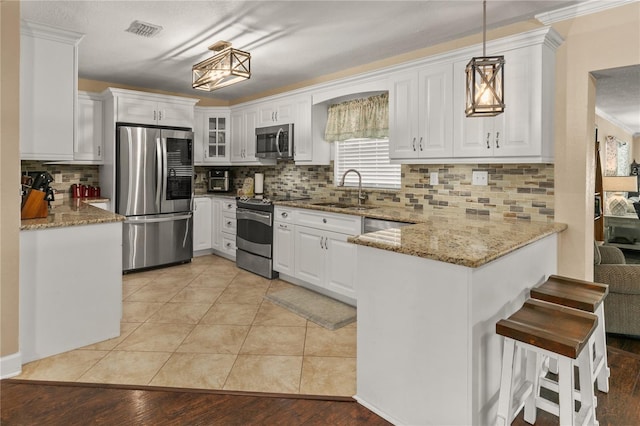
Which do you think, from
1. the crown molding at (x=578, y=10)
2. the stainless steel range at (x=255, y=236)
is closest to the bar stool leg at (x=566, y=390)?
the crown molding at (x=578, y=10)

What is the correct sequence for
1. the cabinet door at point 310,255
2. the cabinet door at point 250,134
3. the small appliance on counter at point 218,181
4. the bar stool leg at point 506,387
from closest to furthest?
the bar stool leg at point 506,387 < the cabinet door at point 310,255 < the cabinet door at point 250,134 < the small appliance on counter at point 218,181

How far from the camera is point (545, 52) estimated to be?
9.12ft

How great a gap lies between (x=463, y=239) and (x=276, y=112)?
3502 millimetres

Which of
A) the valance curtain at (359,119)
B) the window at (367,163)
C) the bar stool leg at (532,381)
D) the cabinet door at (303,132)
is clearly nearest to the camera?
the bar stool leg at (532,381)

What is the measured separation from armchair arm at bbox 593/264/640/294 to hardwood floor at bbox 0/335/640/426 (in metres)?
0.92

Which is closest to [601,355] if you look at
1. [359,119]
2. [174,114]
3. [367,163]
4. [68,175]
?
[367,163]

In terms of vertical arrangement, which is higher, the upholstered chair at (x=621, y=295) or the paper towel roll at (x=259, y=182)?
the paper towel roll at (x=259, y=182)

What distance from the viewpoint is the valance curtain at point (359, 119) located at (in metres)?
4.09

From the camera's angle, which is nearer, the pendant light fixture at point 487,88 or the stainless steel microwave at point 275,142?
the pendant light fixture at point 487,88

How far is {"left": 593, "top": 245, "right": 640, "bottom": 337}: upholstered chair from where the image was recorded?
9.93 ft

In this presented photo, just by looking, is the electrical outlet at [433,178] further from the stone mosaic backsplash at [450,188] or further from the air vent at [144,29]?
the air vent at [144,29]

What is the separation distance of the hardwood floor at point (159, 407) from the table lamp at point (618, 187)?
17.8 ft

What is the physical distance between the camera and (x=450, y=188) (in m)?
3.57

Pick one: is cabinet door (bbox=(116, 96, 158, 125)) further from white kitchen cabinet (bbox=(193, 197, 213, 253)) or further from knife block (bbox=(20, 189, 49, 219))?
knife block (bbox=(20, 189, 49, 219))
